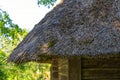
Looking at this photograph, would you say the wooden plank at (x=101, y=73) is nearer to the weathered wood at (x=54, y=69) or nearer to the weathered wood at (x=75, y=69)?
the weathered wood at (x=75, y=69)

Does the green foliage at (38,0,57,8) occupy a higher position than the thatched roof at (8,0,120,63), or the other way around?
the green foliage at (38,0,57,8)

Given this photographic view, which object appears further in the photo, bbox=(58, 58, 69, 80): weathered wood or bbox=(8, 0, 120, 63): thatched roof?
bbox=(58, 58, 69, 80): weathered wood

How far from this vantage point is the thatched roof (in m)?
6.48

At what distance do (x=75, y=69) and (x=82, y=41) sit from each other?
77 cm

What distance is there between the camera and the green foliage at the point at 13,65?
12.5 meters

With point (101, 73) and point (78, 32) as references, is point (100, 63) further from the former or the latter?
point (78, 32)

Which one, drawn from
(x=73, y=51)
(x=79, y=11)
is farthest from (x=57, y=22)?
(x=73, y=51)

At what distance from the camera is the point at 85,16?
7320 mm

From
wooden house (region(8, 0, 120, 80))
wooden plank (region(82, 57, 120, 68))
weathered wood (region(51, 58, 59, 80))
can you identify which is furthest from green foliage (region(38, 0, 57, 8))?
wooden plank (region(82, 57, 120, 68))

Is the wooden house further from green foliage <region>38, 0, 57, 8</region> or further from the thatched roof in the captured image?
green foliage <region>38, 0, 57, 8</region>

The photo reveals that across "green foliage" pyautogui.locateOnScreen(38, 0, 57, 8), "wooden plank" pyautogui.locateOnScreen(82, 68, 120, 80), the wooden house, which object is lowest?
"wooden plank" pyautogui.locateOnScreen(82, 68, 120, 80)

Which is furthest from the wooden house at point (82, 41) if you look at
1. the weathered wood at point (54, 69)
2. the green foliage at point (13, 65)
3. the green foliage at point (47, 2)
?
the green foliage at point (47, 2)

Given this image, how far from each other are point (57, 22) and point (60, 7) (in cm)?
85

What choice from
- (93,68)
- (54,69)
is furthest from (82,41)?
(54,69)
